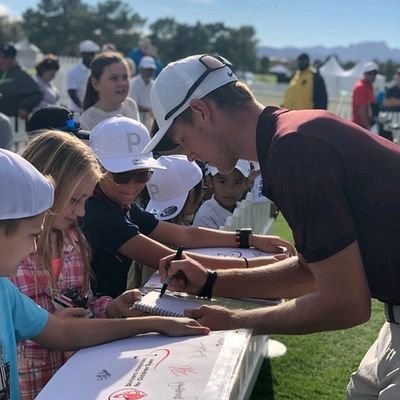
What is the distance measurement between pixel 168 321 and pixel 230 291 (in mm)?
481

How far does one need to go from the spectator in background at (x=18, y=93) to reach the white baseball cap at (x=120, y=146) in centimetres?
592

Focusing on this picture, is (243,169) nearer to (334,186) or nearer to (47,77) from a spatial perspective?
(334,186)

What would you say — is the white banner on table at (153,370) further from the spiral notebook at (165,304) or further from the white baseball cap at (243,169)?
the white baseball cap at (243,169)

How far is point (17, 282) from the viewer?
2385 mm

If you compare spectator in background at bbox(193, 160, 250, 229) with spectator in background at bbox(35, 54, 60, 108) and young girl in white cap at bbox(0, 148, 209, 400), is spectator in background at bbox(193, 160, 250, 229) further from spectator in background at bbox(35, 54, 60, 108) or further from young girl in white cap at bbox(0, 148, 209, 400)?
spectator in background at bbox(35, 54, 60, 108)

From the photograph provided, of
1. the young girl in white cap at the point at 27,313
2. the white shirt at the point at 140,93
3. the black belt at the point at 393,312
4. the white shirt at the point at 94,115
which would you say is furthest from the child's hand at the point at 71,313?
the white shirt at the point at 140,93

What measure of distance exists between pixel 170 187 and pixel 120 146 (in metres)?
0.69

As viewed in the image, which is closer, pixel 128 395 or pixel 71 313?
pixel 128 395

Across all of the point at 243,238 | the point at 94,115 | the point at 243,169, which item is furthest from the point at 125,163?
the point at 94,115

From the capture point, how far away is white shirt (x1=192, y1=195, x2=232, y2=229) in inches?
159

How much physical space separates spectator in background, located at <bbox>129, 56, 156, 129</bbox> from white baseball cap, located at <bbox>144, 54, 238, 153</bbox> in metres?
7.12

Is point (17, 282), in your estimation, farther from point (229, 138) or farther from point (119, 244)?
point (229, 138)

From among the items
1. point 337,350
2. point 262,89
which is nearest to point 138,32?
point 262,89

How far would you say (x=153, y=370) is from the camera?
1715 mm
